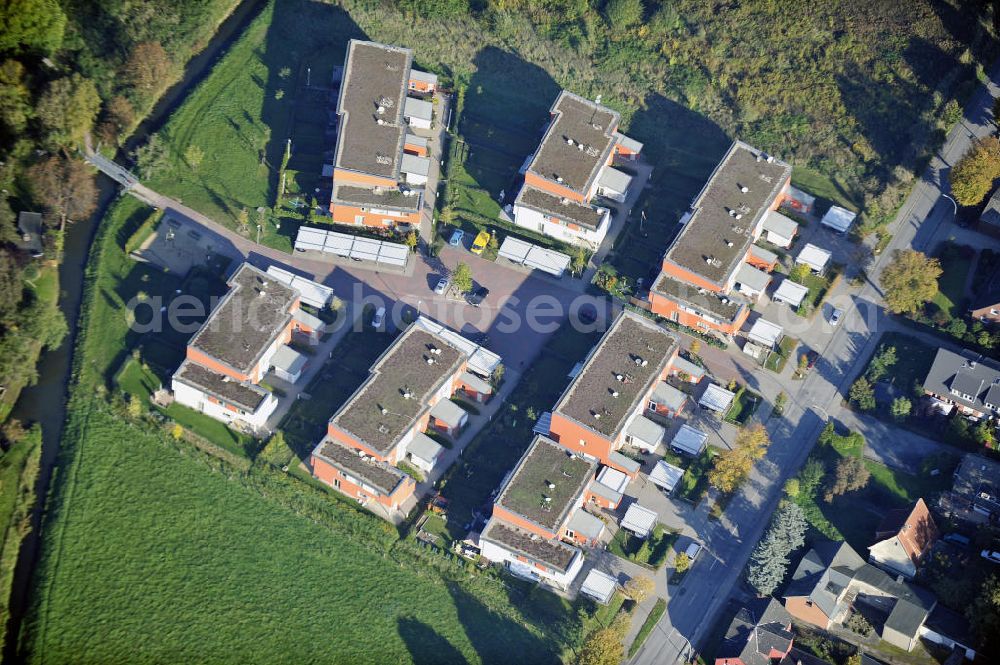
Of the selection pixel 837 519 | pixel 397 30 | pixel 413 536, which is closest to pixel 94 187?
pixel 397 30

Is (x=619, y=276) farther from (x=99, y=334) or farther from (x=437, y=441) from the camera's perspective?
(x=99, y=334)

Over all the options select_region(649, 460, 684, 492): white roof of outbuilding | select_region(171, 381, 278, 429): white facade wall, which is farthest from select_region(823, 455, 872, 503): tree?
select_region(171, 381, 278, 429): white facade wall

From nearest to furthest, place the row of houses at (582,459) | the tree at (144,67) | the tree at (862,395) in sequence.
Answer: the row of houses at (582,459) → the tree at (862,395) → the tree at (144,67)

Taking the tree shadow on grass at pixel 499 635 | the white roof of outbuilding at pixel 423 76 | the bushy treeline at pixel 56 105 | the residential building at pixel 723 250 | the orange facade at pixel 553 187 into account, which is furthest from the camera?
the white roof of outbuilding at pixel 423 76

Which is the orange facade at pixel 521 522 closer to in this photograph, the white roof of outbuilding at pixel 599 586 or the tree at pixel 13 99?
the white roof of outbuilding at pixel 599 586

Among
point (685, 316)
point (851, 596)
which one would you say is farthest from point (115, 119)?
point (851, 596)

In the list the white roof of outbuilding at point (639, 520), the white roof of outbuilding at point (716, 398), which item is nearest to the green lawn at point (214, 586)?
the white roof of outbuilding at point (639, 520)

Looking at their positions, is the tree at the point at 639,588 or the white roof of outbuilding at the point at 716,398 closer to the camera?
the tree at the point at 639,588
